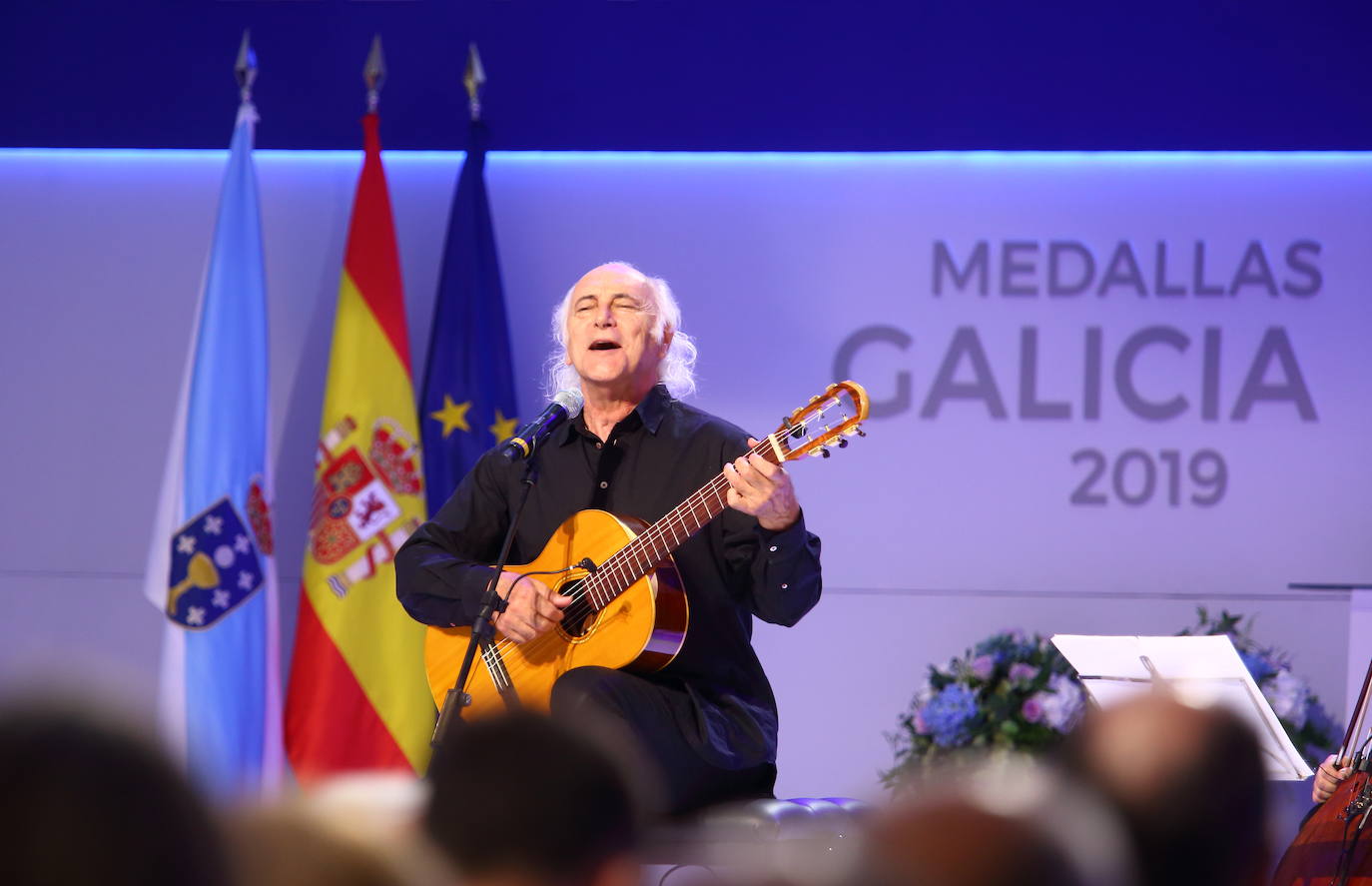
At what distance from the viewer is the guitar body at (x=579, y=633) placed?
3105 millimetres

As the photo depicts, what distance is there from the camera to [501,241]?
5.46 m

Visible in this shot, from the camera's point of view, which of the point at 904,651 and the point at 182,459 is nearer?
the point at 182,459

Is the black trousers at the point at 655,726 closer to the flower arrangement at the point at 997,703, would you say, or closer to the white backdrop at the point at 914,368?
the flower arrangement at the point at 997,703

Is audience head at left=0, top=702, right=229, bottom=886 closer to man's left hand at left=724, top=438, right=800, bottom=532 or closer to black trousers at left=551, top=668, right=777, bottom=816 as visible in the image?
black trousers at left=551, top=668, right=777, bottom=816

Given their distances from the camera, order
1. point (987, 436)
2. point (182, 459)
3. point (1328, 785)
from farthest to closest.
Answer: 1. point (987, 436)
2. point (182, 459)
3. point (1328, 785)

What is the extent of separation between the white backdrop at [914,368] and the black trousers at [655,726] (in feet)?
7.51

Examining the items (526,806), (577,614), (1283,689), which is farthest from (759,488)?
(1283,689)

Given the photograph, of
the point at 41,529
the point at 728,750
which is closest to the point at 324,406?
the point at 41,529

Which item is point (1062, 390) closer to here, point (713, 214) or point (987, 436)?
point (987, 436)

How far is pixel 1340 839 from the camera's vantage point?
290 cm

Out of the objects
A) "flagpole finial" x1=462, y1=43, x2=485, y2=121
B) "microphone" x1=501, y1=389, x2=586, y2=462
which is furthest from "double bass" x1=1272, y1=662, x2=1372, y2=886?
"flagpole finial" x1=462, y1=43, x2=485, y2=121

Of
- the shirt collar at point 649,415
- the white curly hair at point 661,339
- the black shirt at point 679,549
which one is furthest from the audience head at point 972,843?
the white curly hair at point 661,339

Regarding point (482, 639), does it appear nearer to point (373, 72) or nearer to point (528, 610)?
point (528, 610)

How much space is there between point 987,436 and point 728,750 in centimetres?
250
